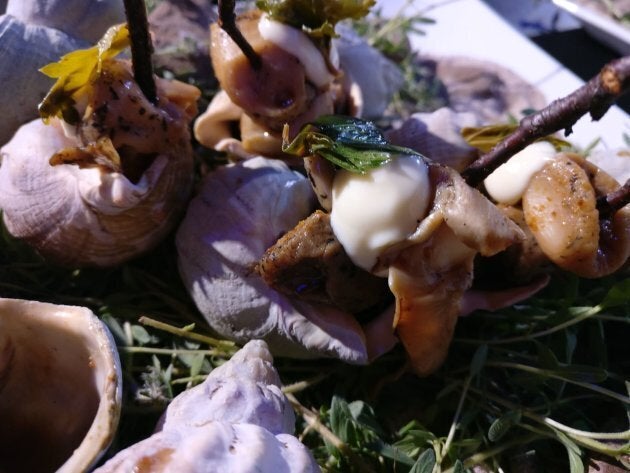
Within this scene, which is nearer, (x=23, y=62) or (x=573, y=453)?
(x=573, y=453)

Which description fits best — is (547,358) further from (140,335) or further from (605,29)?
(605,29)

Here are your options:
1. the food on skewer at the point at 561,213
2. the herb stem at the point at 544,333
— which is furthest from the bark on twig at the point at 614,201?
the herb stem at the point at 544,333

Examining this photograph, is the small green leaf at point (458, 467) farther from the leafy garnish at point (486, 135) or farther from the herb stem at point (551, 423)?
the leafy garnish at point (486, 135)

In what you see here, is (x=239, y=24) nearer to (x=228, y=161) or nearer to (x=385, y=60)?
(x=228, y=161)

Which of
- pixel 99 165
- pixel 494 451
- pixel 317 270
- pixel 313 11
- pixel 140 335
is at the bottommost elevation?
pixel 494 451

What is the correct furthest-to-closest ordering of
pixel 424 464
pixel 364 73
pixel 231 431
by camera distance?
pixel 364 73
pixel 424 464
pixel 231 431

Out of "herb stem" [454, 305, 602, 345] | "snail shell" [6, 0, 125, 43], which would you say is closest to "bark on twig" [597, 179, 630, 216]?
"herb stem" [454, 305, 602, 345]

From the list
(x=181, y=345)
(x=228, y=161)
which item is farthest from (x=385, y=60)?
(x=181, y=345)

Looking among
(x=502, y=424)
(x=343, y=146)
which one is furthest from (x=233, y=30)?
(x=502, y=424)
